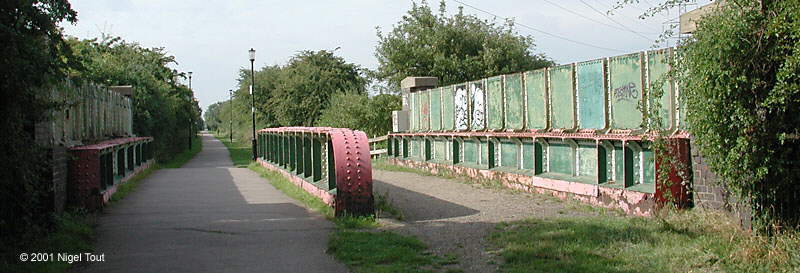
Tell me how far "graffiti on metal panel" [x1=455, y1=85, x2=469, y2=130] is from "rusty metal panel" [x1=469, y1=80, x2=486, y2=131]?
31 cm

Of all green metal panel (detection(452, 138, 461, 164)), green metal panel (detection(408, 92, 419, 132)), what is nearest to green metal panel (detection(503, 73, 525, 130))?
green metal panel (detection(452, 138, 461, 164))

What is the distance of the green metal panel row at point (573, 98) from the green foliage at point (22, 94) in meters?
6.22

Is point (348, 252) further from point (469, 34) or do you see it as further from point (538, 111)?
point (469, 34)

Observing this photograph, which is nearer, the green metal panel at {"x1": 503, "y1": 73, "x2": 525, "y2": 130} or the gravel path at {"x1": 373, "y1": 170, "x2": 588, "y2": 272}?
the gravel path at {"x1": 373, "y1": 170, "x2": 588, "y2": 272}

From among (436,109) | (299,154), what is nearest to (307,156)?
(299,154)

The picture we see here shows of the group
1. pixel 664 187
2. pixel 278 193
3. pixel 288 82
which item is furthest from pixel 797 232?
pixel 288 82

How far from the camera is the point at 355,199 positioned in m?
9.84

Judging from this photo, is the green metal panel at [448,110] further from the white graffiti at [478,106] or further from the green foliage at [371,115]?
the green foliage at [371,115]

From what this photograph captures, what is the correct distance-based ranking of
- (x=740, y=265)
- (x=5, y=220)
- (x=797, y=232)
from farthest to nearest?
(x=5, y=220) < (x=797, y=232) < (x=740, y=265)

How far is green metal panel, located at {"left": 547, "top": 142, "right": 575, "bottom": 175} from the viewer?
12203mm

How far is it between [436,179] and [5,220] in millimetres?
10568

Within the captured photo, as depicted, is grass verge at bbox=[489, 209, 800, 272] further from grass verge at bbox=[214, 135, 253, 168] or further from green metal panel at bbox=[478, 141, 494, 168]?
grass verge at bbox=[214, 135, 253, 168]

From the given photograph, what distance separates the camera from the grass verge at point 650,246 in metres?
6.40

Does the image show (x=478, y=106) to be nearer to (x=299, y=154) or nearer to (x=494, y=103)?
(x=494, y=103)
